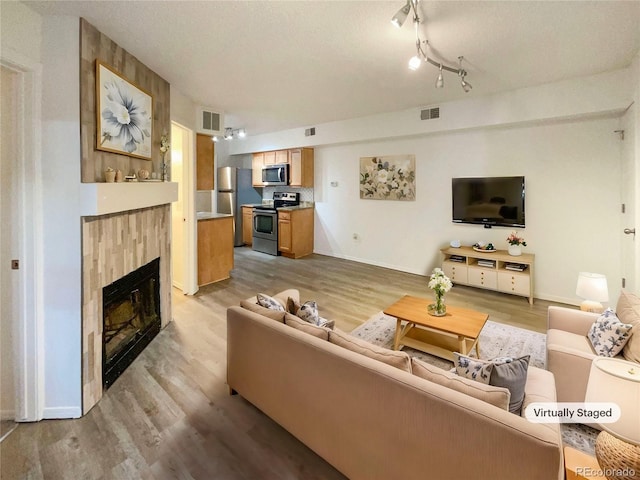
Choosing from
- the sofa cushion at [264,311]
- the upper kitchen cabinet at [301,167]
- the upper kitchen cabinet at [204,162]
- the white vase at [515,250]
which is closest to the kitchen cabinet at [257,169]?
the upper kitchen cabinet at [301,167]

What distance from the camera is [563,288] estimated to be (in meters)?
4.23

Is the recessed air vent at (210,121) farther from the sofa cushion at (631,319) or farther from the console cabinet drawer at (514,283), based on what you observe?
the sofa cushion at (631,319)

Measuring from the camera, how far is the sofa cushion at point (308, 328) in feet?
5.97

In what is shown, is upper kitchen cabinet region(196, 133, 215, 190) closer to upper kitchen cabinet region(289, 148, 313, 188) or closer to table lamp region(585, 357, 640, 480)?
upper kitchen cabinet region(289, 148, 313, 188)

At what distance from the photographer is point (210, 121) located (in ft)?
15.3

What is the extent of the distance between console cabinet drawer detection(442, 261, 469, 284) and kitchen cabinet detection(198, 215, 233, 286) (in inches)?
A: 141

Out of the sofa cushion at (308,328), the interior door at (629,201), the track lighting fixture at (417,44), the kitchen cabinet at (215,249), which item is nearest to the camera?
the sofa cushion at (308,328)

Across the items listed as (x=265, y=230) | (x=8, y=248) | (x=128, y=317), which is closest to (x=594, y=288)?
(x=128, y=317)

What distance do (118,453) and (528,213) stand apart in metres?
Answer: 5.16

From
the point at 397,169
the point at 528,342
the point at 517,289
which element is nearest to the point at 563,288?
the point at 517,289

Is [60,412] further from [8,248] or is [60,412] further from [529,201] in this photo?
[529,201]

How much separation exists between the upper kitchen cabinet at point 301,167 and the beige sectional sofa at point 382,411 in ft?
16.9

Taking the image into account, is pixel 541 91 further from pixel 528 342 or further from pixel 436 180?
pixel 528 342

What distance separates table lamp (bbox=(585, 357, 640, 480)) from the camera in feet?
3.43
